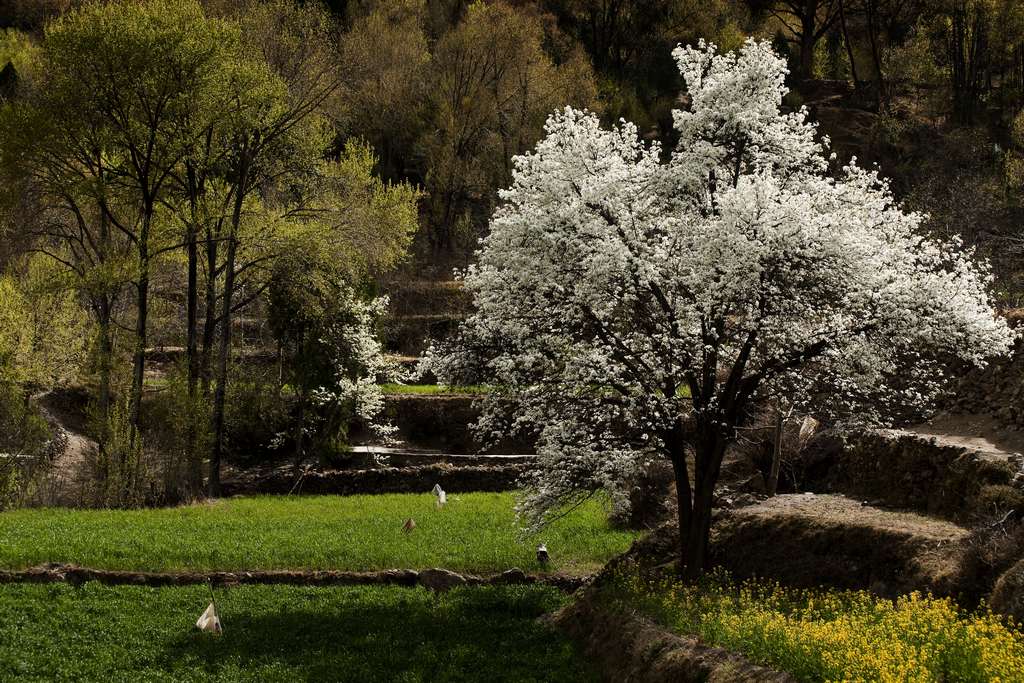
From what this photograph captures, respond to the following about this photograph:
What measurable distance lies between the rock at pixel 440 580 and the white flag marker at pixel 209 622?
478 centimetres

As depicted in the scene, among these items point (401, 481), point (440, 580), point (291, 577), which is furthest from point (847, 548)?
point (401, 481)

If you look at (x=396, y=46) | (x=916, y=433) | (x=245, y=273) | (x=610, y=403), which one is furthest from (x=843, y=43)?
(x=610, y=403)

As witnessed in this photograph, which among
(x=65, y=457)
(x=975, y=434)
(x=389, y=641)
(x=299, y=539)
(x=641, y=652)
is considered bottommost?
(x=389, y=641)

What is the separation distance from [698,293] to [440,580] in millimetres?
8119

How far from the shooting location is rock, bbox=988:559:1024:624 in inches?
466

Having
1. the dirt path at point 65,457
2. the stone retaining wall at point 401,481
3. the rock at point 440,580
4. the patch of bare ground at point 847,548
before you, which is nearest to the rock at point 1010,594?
the patch of bare ground at point 847,548

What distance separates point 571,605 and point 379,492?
1658 centimetres

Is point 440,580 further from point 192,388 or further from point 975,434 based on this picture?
point 192,388

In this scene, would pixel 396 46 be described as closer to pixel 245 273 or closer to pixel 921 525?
pixel 245 273

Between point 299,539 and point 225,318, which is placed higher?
point 225,318

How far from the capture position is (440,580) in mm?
20266

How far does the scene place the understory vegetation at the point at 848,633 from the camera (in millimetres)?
9453

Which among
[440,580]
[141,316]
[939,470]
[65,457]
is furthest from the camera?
[65,457]

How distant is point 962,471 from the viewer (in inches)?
711
